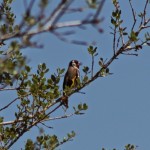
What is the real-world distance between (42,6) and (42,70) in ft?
13.1

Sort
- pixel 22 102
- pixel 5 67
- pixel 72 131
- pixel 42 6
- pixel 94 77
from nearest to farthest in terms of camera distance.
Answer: pixel 42 6 < pixel 5 67 < pixel 94 77 < pixel 22 102 < pixel 72 131

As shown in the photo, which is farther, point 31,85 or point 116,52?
point 31,85

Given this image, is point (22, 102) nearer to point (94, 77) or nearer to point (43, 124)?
point (43, 124)

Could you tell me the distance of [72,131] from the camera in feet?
22.0

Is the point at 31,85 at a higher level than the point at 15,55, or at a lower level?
lower

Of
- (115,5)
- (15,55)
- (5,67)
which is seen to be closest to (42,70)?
(15,55)

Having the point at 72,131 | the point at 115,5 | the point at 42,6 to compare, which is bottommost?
the point at 72,131

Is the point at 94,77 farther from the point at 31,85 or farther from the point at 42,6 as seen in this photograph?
the point at 42,6

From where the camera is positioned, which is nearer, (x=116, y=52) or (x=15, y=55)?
(x=116, y=52)

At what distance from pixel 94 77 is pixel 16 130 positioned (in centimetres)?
127

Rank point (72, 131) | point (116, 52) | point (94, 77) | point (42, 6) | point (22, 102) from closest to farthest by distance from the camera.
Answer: point (42, 6), point (116, 52), point (94, 77), point (22, 102), point (72, 131)

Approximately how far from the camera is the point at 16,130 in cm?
603

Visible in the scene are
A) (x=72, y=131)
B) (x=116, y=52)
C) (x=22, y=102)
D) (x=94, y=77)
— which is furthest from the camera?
(x=72, y=131)

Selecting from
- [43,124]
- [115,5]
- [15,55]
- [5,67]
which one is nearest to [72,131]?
[43,124]
